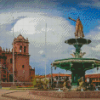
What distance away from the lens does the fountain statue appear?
48.4 ft

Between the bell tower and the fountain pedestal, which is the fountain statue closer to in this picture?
the fountain pedestal

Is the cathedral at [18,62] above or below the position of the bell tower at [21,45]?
below

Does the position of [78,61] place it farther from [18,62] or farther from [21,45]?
[21,45]

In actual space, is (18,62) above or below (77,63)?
above

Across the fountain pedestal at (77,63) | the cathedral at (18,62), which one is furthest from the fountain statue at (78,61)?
the cathedral at (18,62)

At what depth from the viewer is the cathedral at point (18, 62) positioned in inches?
2152

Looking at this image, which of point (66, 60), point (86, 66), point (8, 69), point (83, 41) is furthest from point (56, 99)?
point (8, 69)

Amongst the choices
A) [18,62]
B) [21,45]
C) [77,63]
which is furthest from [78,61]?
[21,45]

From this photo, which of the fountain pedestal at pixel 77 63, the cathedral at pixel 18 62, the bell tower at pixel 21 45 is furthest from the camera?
the bell tower at pixel 21 45

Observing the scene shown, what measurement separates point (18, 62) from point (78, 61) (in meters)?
43.1

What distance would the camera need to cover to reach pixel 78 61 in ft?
48.1

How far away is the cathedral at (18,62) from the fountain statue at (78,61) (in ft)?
129

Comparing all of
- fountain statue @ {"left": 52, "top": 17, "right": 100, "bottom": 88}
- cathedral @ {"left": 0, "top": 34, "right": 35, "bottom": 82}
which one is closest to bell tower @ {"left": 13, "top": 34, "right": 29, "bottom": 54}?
cathedral @ {"left": 0, "top": 34, "right": 35, "bottom": 82}

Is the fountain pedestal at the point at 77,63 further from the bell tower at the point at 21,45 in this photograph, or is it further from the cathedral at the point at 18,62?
the bell tower at the point at 21,45
